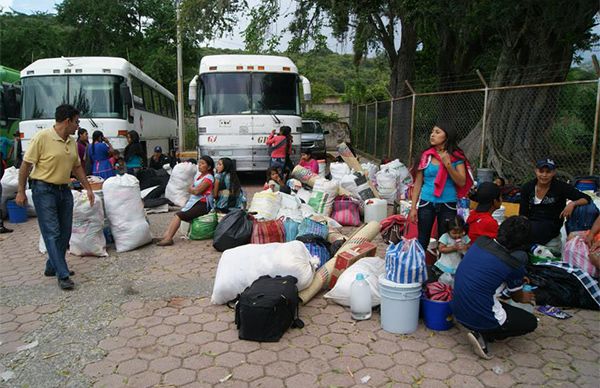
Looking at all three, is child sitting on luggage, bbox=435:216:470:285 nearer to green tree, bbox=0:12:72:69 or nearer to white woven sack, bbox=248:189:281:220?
white woven sack, bbox=248:189:281:220

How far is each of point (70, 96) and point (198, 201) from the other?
19.3 feet

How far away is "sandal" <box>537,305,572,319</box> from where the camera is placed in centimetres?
408

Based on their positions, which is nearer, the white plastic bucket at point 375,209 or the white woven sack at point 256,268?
the white woven sack at point 256,268

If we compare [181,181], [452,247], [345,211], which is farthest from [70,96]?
[452,247]

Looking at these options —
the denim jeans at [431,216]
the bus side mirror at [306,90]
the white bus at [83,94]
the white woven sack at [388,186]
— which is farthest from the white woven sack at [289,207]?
the white bus at [83,94]

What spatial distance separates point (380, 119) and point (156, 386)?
15350 mm

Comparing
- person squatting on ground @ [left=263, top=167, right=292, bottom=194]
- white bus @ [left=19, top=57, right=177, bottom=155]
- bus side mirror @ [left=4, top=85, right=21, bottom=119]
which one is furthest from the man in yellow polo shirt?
bus side mirror @ [left=4, top=85, right=21, bottom=119]

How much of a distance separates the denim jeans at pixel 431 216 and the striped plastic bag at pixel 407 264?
2.49 feet

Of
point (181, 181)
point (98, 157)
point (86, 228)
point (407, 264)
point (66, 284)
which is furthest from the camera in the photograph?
point (181, 181)

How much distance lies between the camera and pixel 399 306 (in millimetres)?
3715

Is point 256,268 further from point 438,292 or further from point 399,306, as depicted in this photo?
point 438,292

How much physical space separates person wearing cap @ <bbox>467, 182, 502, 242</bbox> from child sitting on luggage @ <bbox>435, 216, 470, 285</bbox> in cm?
9

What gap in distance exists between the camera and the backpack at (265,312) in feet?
11.7

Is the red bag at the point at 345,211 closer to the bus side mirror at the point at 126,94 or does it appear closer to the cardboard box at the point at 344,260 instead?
the cardboard box at the point at 344,260
